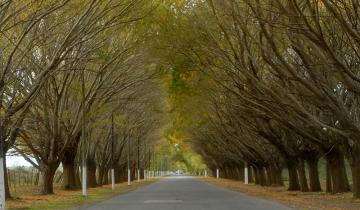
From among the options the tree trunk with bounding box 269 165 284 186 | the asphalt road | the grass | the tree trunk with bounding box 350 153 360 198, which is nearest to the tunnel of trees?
the tree trunk with bounding box 350 153 360 198

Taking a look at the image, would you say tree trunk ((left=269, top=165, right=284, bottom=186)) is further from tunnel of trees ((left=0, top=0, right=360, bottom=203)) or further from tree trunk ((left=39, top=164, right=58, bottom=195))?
tree trunk ((left=39, top=164, right=58, bottom=195))

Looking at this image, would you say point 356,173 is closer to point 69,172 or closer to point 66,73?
point 66,73

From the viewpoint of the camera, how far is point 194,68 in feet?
97.6

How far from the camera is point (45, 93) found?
110ft

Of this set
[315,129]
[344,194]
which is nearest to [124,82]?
[315,129]

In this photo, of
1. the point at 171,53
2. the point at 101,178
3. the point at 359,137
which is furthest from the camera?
the point at 101,178

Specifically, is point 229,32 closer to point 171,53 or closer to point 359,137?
Result: point 171,53

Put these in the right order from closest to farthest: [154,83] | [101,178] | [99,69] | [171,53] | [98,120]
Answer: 1. [171,53]
2. [99,69]
3. [154,83]
4. [98,120]
5. [101,178]

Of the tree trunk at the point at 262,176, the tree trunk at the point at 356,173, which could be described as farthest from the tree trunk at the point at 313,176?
the tree trunk at the point at 262,176

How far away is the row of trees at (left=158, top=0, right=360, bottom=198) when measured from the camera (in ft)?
63.9

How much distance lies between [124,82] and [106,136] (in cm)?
2280

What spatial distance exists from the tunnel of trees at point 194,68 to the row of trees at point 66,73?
9 cm

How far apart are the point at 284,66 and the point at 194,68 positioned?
25.3 ft

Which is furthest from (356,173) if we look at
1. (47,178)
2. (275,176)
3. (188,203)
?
(275,176)
